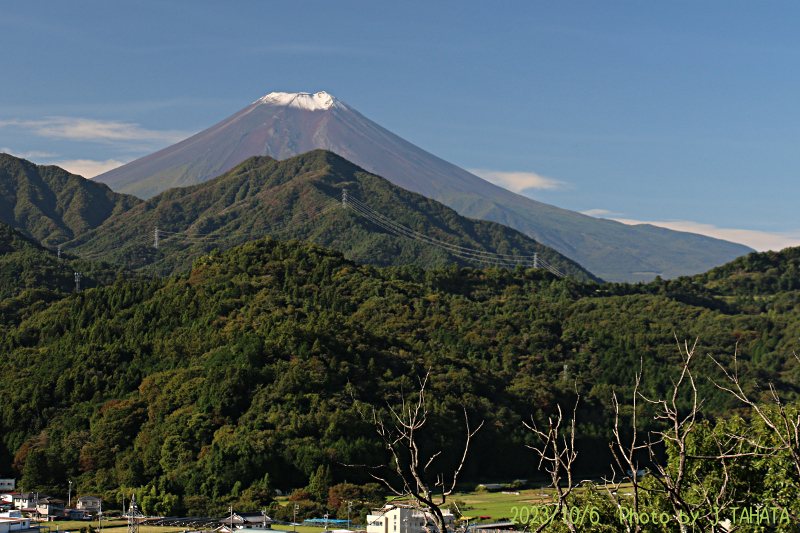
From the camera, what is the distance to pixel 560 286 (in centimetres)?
Result: 8994

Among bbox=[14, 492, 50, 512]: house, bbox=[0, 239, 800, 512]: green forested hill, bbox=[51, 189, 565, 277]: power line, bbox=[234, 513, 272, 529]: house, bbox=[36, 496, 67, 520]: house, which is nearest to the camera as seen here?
bbox=[234, 513, 272, 529]: house

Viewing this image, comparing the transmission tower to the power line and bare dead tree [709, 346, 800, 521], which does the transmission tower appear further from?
the power line

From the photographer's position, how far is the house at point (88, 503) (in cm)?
3650

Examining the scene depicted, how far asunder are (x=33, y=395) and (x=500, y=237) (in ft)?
345

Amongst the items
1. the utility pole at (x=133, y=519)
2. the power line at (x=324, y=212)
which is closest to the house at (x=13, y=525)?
the utility pole at (x=133, y=519)

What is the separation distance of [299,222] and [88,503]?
89.2 meters

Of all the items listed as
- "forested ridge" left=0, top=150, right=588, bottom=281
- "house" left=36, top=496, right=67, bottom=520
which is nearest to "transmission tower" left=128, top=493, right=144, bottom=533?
"house" left=36, top=496, right=67, bottom=520

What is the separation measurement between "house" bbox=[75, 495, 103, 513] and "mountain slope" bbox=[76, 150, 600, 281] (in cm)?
7595

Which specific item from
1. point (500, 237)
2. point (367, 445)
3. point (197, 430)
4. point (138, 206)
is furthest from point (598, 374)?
point (138, 206)

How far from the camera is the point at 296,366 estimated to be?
47.9m

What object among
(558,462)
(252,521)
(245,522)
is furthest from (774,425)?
(252,521)

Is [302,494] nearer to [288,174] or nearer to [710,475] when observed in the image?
[710,475]

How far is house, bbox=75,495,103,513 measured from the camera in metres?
36.5

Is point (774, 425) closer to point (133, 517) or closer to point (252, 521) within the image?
point (133, 517)
